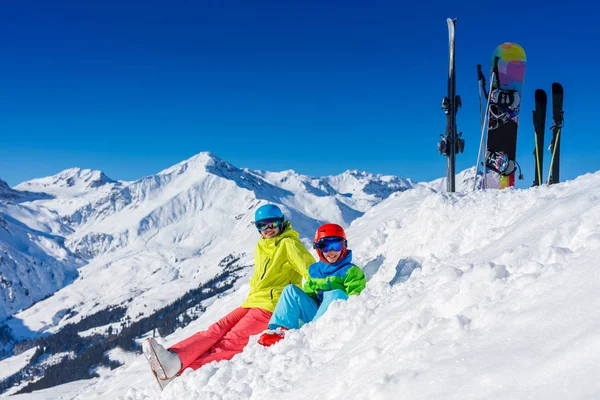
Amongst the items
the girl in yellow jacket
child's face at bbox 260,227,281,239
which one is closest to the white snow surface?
the girl in yellow jacket

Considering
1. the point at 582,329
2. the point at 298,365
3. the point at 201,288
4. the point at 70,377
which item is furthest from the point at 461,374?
the point at 201,288

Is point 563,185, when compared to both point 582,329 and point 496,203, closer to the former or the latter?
point 496,203

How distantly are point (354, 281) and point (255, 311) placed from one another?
5.41 feet

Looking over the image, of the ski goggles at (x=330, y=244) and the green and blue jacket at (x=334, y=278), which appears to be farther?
the ski goggles at (x=330, y=244)

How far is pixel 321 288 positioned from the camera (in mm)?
6875

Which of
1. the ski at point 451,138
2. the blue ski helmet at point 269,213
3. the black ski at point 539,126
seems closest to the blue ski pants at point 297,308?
the blue ski helmet at point 269,213

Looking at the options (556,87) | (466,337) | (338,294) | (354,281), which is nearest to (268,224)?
(354,281)

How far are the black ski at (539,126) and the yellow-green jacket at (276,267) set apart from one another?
8.37 meters

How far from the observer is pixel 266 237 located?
26.2ft

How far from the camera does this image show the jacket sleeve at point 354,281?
661 centimetres

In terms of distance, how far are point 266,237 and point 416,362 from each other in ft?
16.5

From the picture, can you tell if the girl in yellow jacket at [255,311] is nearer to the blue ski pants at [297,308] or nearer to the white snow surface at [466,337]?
the white snow surface at [466,337]

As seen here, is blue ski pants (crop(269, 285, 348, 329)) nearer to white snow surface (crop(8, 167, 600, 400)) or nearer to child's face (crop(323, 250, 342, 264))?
white snow surface (crop(8, 167, 600, 400))

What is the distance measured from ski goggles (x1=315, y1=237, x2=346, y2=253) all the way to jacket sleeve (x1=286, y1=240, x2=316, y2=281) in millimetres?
246
